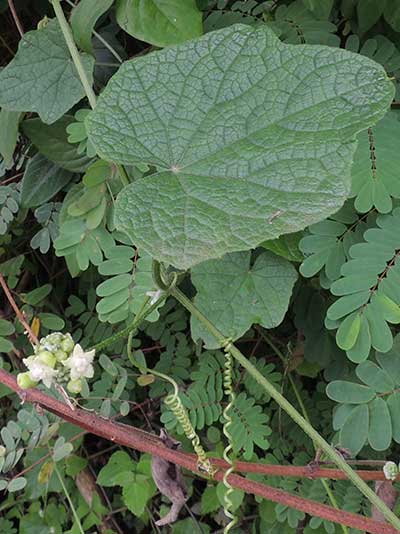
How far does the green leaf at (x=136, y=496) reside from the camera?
108cm

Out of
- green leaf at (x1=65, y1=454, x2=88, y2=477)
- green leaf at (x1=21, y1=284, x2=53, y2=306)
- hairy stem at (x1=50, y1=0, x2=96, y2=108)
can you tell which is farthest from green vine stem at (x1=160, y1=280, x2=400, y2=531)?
green leaf at (x1=65, y1=454, x2=88, y2=477)

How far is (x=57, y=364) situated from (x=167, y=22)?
1.57 ft

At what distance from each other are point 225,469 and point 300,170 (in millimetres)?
360

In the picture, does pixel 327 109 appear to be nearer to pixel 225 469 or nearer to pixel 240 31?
pixel 240 31

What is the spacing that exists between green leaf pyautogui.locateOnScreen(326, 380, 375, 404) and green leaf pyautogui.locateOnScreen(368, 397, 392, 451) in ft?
0.03

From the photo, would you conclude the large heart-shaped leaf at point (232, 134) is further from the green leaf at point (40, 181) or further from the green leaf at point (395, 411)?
the green leaf at point (40, 181)

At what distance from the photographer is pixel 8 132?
38.4 inches

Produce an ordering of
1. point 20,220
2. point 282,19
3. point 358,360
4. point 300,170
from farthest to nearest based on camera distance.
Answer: point 20,220
point 282,19
point 358,360
point 300,170

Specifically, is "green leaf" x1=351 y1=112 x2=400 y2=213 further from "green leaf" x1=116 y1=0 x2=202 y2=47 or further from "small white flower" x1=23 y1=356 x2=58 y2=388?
"small white flower" x1=23 y1=356 x2=58 y2=388

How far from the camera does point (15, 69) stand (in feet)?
2.97

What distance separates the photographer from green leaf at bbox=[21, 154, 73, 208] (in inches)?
41.2

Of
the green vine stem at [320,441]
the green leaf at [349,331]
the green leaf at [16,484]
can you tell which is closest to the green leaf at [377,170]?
the green leaf at [349,331]

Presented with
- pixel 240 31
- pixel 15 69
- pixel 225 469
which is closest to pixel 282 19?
pixel 240 31

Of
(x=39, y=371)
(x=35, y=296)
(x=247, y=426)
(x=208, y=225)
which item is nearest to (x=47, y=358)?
(x=39, y=371)
